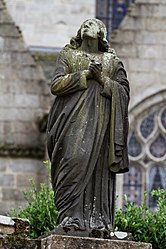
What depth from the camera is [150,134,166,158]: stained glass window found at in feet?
69.7

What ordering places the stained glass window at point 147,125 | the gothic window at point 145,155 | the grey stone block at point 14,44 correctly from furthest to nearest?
the stained glass window at point 147,125 < the gothic window at point 145,155 < the grey stone block at point 14,44

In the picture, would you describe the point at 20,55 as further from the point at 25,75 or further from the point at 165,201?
the point at 165,201

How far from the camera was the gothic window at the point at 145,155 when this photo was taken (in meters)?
21.2

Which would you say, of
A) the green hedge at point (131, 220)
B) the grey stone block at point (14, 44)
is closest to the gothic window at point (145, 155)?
the grey stone block at point (14, 44)

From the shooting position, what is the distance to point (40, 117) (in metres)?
20.8

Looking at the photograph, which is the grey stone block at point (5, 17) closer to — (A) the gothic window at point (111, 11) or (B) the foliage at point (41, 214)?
(A) the gothic window at point (111, 11)

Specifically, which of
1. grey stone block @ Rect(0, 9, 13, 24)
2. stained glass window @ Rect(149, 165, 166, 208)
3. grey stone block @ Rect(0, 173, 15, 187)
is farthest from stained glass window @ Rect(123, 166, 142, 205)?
grey stone block @ Rect(0, 9, 13, 24)

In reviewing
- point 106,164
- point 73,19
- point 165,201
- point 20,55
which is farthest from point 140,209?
point 73,19

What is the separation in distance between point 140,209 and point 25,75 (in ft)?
21.0

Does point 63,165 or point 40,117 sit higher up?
point 40,117

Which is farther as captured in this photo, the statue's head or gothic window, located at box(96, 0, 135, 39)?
gothic window, located at box(96, 0, 135, 39)

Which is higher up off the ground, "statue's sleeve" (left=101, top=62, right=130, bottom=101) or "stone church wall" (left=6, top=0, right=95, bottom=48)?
"stone church wall" (left=6, top=0, right=95, bottom=48)

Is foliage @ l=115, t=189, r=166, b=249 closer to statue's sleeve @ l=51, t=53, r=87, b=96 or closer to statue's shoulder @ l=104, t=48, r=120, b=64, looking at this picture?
statue's shoulder @ l=104, t=48, r=120, b=64

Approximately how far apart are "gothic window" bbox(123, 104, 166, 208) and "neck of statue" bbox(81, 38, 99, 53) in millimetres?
10812
